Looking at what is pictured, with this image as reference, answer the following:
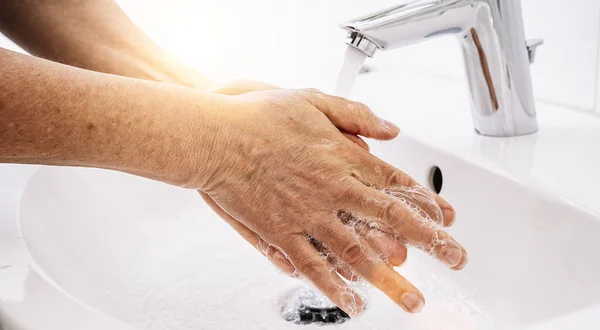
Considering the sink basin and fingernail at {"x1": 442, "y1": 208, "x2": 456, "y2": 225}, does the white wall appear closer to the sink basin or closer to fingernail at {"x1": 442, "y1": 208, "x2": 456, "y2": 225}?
the sink basin

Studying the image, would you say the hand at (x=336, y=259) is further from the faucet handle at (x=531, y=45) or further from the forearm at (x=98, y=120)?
the faucet handle at (x=531, y=45)

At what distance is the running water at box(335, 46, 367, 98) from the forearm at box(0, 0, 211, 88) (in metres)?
0.18

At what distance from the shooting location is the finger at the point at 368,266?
481 millimetres

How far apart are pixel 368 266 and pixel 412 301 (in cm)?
4

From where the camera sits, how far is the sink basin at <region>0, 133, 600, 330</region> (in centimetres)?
60

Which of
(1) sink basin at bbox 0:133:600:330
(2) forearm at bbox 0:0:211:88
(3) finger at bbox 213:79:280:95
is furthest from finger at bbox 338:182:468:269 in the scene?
(2) forearm at bbox 0:0:211:88

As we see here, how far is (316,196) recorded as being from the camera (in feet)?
1.66

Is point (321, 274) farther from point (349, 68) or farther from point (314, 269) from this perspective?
point (349, 68)

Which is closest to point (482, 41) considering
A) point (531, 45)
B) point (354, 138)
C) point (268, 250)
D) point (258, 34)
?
point (531, 45)

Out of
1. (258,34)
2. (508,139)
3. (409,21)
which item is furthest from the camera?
(258,34)

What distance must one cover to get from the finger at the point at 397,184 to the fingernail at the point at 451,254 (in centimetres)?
5

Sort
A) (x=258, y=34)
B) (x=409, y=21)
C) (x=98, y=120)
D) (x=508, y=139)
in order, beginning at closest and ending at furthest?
(x=98, y=120) < (x=409, y=21) < (x=508, y=139) < (x=258, y=34)

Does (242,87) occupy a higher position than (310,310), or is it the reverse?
(242,87)

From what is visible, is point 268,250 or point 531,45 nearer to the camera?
point 268,250
